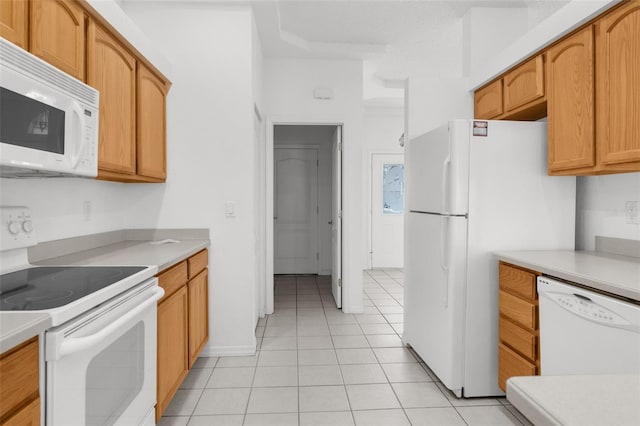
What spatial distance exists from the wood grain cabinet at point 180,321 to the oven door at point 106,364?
0.57 feet

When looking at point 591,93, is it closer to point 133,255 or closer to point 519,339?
point 519,339

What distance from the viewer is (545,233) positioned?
2.32 meters

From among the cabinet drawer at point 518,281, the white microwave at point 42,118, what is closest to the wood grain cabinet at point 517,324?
the cabinet drawer at point 518,281

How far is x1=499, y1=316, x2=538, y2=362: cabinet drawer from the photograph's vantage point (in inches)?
76.1

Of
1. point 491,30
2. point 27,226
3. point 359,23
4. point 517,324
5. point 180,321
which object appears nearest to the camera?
point 27,226

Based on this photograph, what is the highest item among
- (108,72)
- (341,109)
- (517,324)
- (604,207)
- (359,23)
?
(359,23)

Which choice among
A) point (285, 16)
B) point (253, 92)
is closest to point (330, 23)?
point (285, 16)

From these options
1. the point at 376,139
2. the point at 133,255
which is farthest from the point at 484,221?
the point at 376,139

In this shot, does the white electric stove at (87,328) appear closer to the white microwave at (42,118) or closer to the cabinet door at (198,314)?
the white microwave at (42,118)

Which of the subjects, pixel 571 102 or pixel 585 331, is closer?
pixel 585 331

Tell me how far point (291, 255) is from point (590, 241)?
4.47 m

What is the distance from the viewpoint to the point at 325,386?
95.5 inches

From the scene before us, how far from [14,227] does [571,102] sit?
115 inches

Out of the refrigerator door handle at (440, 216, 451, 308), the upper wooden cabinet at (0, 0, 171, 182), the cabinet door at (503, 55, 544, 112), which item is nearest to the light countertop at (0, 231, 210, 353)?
the upper wooden cabinet at (0, 0, 171, 182)
